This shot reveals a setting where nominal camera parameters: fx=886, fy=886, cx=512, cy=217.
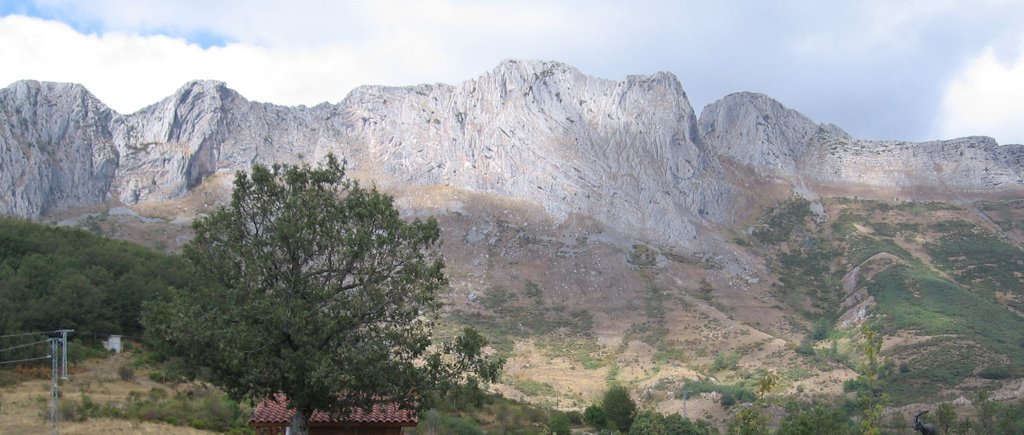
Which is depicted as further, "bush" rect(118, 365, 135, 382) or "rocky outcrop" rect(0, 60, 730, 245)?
"rocky outcrop" rect(0, 60, 730, 245)

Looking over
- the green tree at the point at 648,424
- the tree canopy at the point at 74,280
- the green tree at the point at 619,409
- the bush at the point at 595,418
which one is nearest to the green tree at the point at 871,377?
the green tree at the point at 648,424

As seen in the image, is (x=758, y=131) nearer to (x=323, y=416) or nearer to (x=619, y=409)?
(x=619, y=409)

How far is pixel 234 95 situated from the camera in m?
134

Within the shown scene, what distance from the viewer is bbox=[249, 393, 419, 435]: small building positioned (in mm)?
29031

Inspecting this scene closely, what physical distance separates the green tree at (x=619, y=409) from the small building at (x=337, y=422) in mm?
32922

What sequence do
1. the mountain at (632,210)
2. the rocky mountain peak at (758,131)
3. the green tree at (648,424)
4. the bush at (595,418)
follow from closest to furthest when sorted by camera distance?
the green tree at (648,424) → the bush at (595,418) → the mountain at (632,210) → the rocky mountain peak at (758,131)

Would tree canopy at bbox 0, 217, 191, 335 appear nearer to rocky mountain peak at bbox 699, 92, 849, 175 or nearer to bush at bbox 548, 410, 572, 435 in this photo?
bush at bbox 548, 410, 572, 435

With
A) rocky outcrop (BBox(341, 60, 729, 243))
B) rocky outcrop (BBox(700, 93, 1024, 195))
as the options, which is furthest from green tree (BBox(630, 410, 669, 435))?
rocky outcrop (BBox(700, 93, 1024, 195))

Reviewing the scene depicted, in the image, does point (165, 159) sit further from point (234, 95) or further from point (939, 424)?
point (939, 424)

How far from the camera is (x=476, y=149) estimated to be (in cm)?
12438

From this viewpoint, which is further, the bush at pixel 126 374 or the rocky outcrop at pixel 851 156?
the rocky outcrop at pixel 851 156

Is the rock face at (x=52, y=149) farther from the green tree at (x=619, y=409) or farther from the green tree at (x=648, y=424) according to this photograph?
the green tree at (x=648, y=424)

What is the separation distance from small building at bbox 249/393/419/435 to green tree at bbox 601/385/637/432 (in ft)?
108

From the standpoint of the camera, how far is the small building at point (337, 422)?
1143 inches
